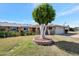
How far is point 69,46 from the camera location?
429 cm

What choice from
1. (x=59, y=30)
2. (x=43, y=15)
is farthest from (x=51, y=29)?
(x=43, y=15)

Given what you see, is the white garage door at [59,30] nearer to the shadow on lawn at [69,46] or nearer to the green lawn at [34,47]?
the green lawn at [34,47]

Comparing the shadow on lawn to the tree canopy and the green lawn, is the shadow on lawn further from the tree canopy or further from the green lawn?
the tree canopy

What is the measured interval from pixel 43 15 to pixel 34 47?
64 centimetres

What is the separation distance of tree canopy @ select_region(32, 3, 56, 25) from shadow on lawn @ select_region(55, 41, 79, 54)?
1.59ft

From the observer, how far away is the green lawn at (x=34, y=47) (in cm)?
418

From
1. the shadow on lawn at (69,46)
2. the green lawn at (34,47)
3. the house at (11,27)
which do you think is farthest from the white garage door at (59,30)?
the house at (11,27)

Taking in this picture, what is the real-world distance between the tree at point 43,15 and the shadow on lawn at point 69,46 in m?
0.37

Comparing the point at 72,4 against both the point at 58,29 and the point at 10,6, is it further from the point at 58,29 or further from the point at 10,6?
the point at 10,6

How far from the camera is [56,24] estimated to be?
14.5 ft

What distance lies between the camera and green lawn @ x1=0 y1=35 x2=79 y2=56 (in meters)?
4.18

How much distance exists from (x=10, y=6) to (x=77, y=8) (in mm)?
1265

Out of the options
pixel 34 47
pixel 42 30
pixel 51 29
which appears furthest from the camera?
pixel 51 29

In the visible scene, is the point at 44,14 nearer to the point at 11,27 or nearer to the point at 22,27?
the point at 22,27
